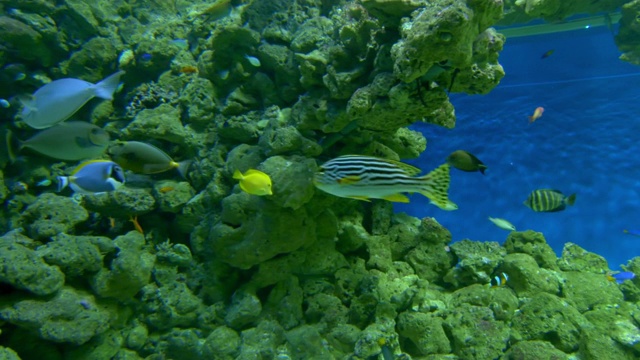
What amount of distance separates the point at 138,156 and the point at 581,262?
294 inches

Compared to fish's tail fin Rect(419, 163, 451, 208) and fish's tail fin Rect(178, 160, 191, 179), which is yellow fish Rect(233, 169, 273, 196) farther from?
fish's tail fin Rect(178, 160, 191, 179)

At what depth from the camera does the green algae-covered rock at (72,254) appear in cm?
332

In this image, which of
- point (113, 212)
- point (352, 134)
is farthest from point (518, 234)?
point (113, 212)

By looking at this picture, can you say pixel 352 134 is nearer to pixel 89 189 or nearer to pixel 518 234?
pixel 89 189

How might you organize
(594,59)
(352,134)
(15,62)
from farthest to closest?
(594,59), (15,62), (352,134)

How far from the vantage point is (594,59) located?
10531mm

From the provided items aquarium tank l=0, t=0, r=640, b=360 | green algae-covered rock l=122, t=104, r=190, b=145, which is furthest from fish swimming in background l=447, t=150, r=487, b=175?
green algae-covered rock l=122, t=104, r=190, b=145

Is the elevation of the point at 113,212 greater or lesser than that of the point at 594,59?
lesser

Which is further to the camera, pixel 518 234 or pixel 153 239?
pixel 518 234

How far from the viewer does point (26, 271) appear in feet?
9.73

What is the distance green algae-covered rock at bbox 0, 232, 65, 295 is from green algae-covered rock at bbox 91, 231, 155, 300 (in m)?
0.41

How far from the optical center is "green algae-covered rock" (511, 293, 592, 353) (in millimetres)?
4355

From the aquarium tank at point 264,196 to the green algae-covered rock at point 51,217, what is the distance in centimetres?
3

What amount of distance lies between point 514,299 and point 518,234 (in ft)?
5.88
